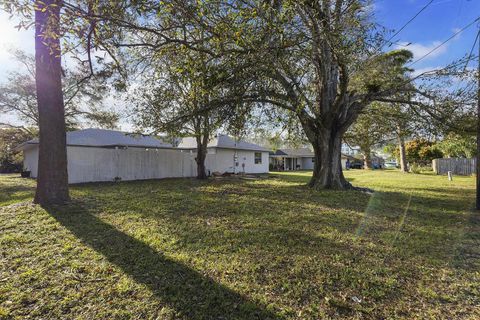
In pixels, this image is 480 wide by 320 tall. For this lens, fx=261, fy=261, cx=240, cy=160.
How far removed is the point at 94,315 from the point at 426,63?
10867 mm

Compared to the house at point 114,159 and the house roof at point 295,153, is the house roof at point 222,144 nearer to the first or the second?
the house at point 114,159

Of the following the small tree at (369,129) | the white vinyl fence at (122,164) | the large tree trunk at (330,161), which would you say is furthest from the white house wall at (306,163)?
the large tree trunk at (330,161)

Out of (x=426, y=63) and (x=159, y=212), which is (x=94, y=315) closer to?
(x=159, y=212)

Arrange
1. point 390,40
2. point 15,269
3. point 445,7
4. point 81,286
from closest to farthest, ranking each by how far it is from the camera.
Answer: point 81,286, point 15,269, point 390,40, point 445,7

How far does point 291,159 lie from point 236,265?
114 feet

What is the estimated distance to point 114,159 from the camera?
14953 millimetres

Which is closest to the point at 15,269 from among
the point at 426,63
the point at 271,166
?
the point at 426,63

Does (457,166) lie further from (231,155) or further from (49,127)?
(49,127)

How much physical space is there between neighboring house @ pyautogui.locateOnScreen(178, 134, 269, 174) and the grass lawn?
48.0 feet

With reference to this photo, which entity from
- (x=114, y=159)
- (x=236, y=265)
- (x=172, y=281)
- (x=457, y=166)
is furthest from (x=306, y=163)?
(x=172, y=281)

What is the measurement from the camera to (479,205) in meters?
6.80

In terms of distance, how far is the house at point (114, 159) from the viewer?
44.7 feet

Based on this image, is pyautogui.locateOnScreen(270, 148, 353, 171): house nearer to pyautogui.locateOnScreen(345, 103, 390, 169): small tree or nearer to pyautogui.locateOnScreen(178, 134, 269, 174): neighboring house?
pyautogui.locateOnScreen(178, 134, 269, 174): neighboring house

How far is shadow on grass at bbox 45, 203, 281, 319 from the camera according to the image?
2.41m
